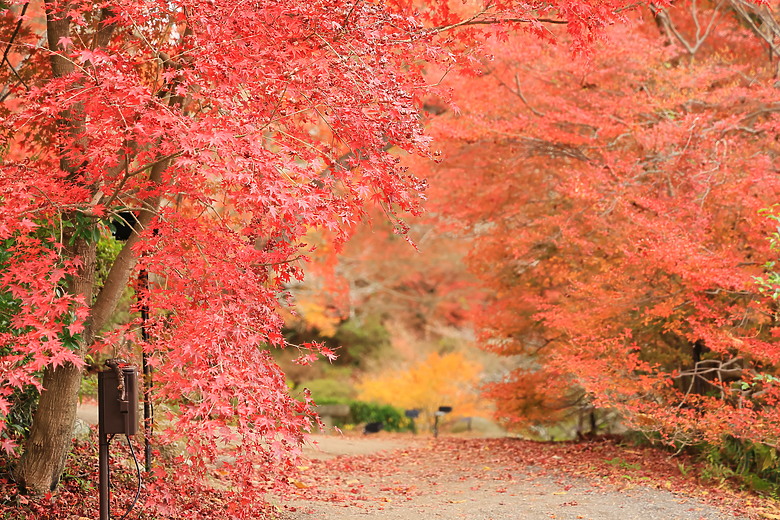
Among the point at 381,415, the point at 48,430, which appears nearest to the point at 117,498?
the point at 48,430

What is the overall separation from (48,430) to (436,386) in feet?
37.9

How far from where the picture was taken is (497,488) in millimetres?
8148

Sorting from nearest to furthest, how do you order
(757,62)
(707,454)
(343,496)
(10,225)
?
(10,225) < (343,496) < (707,454) < (757,62)

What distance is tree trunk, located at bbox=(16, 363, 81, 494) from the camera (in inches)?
215

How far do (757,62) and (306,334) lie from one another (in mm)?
13905

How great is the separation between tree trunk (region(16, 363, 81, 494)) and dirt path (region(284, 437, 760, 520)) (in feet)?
6.19

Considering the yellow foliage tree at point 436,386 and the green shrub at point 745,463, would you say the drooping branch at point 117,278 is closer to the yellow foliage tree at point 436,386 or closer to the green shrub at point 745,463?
the green shrub at point 745,463

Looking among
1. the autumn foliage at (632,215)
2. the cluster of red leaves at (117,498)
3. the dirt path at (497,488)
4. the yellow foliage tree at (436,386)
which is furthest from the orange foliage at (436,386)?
Answer: the cluster of red leaves at (117,498)

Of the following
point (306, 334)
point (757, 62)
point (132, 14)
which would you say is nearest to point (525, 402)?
point (757, 62)

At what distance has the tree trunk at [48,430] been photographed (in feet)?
17.9

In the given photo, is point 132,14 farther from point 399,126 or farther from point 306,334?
point 306,334

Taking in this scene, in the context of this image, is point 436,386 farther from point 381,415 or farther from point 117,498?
point 117,498

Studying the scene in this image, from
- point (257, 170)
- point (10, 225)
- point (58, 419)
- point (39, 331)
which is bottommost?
point (58, 419)

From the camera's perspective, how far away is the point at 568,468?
927 centimetres
